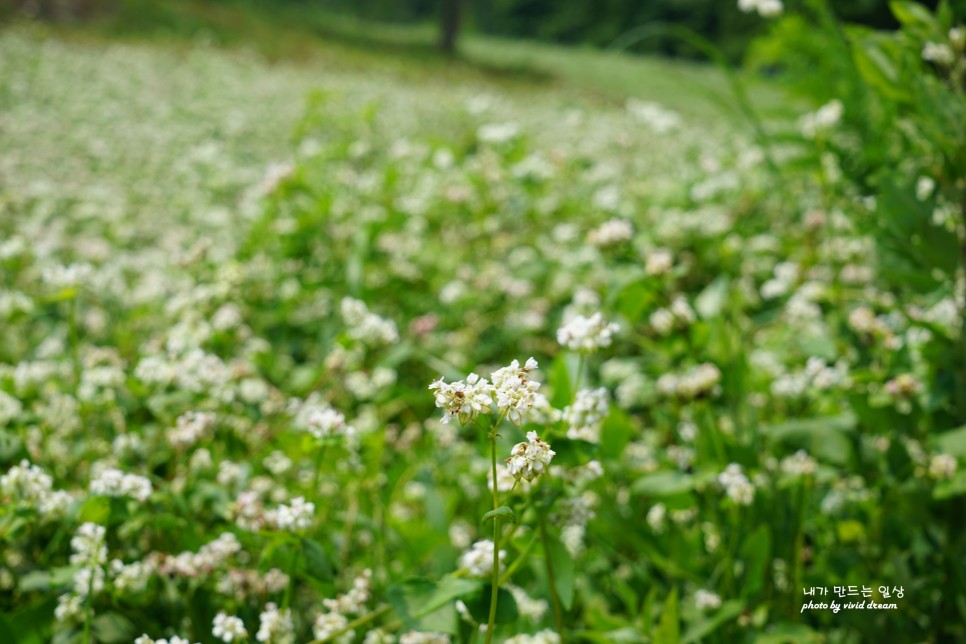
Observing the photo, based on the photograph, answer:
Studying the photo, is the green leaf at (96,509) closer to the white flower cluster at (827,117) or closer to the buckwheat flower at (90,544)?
the buckwheat flower at (90,544)

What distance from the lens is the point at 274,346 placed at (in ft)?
7.68

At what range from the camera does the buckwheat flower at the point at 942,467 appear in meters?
1.16

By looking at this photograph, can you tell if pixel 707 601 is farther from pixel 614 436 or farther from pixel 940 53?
pixel 940 53

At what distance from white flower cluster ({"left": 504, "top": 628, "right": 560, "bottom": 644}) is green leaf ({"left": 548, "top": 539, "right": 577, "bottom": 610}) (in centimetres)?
6

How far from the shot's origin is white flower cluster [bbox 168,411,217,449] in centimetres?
116

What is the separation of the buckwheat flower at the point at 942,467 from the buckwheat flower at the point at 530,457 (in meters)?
0.78

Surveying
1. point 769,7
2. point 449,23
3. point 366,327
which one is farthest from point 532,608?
point 449,23

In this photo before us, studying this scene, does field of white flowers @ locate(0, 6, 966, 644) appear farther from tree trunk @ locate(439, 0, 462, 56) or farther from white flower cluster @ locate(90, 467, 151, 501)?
tree trunk @ locate(439, 0, 462, 56)

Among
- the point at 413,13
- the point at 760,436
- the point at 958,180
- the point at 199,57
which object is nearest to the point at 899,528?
the point at 760,436

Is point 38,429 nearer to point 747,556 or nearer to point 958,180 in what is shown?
point 747,556

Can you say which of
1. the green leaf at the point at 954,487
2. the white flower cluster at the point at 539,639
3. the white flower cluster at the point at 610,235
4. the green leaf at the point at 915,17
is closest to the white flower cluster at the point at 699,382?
the white flower cluster at the point at 610,235

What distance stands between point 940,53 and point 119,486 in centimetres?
126

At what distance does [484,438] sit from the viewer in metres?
1.15

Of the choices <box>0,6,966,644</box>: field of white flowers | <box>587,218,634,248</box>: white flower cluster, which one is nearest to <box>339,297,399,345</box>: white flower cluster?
<box>0,6,966,644</box>: field of white flowers
